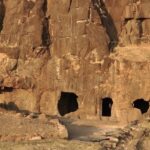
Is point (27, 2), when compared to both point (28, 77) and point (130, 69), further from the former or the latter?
point (130, 69)

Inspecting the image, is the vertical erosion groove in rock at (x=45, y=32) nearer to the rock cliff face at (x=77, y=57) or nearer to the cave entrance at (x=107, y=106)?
the rock cliff face at (x=77, y=57)

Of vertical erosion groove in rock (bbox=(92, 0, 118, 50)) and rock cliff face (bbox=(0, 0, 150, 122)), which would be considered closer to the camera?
rock cliff face (bbox=(0, 0, 150, 122))

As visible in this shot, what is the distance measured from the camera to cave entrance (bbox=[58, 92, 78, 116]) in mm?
25513

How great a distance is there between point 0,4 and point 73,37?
5.55 m

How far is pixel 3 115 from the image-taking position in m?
18.5

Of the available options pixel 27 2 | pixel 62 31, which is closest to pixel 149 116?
pixel 62 31

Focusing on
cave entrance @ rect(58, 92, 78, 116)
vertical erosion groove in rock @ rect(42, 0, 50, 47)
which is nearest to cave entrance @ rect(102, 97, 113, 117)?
cave entrance @ rect(58, 92, 78, 116)

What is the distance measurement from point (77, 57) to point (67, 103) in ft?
10.8

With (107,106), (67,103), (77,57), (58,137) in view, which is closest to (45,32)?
(77,57)

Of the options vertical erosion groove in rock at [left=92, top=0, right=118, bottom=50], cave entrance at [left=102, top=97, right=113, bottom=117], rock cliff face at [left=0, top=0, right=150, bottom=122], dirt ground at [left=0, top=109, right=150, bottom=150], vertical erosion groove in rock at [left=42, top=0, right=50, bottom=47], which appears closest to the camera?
dirt ground at [left=0, top=109, right=150, bottom=150]

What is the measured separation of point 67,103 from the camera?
86.6 ft

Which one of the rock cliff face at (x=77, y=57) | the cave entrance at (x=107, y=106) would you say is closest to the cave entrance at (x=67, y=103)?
the rock cliff face at (x=77, y=57)

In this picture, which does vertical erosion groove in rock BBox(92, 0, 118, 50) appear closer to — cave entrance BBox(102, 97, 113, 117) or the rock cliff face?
the rock cliff face

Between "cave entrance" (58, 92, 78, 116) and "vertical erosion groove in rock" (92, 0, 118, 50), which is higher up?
"vertical erosion groove in rock" (92, 0, 118, 50)
